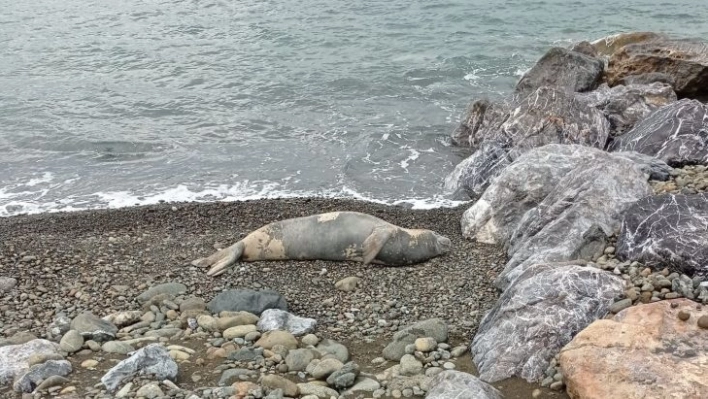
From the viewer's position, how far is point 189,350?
6.54 m

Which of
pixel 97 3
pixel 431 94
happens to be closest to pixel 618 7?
pixel 431 94

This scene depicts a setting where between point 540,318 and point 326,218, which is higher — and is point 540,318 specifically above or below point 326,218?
above

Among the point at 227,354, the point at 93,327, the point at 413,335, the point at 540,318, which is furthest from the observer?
the point at 93,327

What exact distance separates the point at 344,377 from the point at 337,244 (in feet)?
10.9

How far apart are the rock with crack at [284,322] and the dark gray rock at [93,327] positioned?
139 centimetres

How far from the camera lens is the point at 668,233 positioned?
258 inches

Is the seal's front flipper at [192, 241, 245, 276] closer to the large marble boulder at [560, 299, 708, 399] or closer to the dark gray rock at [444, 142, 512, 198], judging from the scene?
the dark gray rock at [444, 142, 512, 198]

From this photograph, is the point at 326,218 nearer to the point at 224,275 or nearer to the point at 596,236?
the point at 224,275

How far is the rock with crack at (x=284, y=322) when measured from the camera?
22.9ft

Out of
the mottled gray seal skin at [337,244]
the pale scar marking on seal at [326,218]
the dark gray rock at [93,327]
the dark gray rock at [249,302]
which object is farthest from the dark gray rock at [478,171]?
the dark gray rock at [93,327]

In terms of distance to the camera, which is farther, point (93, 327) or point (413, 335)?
point (93, 327)

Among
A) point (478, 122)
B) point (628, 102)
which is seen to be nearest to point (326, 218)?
point (478, 122)

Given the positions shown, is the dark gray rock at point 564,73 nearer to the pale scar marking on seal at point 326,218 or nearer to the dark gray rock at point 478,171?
the dark gray rock at point 478,171

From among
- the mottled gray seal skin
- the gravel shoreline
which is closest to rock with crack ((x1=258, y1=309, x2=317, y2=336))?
the gravel shoreline
